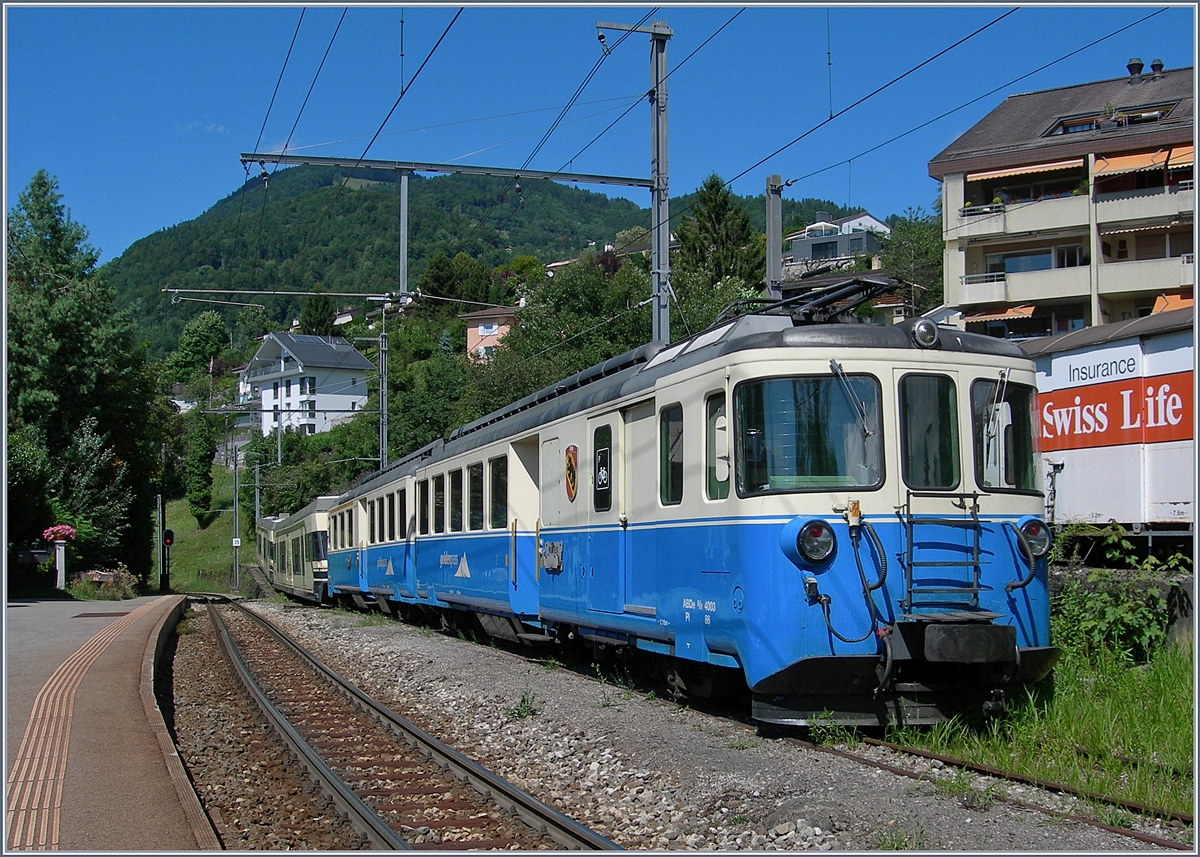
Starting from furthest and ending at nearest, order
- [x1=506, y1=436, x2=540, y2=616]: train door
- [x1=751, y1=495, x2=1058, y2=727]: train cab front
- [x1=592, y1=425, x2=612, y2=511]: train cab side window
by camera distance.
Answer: [x1=506, y1=436, x2=540, y2=616]: train door
[x1=592, y1=425, x2=612, y2=511]: train cab side window
[x1=751, y1=495, x2=1058, y2=727]: train cab front

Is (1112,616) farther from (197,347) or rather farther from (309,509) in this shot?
(197,347)

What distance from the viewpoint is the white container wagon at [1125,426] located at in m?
12.1

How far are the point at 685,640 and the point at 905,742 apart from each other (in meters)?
1.76

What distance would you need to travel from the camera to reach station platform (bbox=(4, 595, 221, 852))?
5.66 metres

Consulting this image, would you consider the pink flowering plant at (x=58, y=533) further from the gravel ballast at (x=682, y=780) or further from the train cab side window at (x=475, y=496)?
the gravel ballast at (x=682, y=780)

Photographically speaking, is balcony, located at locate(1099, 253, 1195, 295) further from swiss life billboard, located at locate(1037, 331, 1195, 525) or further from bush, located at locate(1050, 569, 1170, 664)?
bush, located at locate(1050, 569, 1170, 664)

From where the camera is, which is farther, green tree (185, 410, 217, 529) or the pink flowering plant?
green tree (185, 410, 217, 529)

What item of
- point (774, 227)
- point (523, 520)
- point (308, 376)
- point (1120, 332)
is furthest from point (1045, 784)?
point (308, 376)

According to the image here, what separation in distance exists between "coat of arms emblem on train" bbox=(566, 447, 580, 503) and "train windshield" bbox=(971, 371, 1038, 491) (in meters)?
4.02

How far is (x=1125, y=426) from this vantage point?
12.7 metres

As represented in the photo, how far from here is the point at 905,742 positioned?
7.73 m

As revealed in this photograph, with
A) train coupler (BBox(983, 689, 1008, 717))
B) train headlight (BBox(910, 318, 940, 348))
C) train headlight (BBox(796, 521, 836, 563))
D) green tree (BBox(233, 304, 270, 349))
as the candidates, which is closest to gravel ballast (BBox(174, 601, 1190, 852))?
train coupler (BBox(983, 689, 1008, 717))

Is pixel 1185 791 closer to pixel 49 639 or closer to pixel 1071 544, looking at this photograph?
pixel 1071 544

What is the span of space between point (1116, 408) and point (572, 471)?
20.9ft
